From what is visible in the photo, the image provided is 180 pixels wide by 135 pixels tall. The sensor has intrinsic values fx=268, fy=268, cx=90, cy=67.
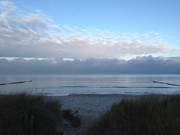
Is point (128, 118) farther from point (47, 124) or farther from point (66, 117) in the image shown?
point (66, 117)

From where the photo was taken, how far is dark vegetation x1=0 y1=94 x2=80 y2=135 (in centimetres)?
773

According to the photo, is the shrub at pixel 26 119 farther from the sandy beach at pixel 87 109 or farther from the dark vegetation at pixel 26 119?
→ the sandy beach at pixel 87 109

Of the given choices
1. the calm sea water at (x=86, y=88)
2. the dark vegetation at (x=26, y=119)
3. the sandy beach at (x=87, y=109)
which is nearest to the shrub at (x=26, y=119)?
the dark vegetation at (x=26, y=119)

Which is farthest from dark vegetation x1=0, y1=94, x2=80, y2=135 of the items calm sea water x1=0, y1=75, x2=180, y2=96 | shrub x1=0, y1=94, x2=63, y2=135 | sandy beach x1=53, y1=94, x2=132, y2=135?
calm sea water x1=0, y1=75, x2=180, y2=96

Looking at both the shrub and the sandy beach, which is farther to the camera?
the sandy beach

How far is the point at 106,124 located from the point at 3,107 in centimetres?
323

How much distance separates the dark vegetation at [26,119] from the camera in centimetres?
773

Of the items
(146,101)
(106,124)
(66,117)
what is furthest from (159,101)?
(66,117)

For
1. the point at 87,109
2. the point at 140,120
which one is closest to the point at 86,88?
the point at 87,109

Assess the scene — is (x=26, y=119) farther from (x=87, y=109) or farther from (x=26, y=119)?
(x=87, y=109)

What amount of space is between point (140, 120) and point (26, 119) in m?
3.37

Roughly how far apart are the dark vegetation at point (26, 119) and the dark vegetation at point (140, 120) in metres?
1.22

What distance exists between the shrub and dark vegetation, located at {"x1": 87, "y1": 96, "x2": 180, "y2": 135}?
1223 millimetres

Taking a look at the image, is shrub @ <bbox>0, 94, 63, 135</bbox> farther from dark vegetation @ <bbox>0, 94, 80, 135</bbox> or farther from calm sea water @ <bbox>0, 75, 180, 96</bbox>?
calm sea water @ <bbox>0, 75, 180, 96</bbox>
